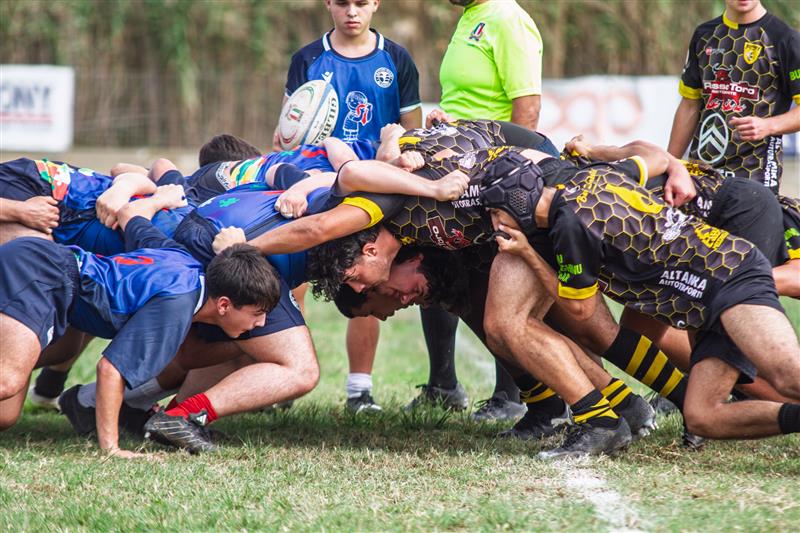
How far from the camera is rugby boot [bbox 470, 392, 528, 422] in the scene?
6605 millimetres

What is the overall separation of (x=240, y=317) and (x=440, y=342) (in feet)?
6.16

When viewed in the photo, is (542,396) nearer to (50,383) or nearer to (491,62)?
(491,62)

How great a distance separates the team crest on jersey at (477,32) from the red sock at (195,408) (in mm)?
2907

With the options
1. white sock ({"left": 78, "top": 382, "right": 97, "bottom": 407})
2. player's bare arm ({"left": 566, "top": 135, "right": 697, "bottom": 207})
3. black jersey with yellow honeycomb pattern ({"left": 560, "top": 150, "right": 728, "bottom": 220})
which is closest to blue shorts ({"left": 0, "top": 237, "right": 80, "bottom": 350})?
white sock ({"left": 78, "top": 382, "right": 97, "bottom": 407})

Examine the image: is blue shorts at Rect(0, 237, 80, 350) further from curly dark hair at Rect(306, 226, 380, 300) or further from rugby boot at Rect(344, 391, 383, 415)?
rugby boot at Rect(344, 391, 383, 415)

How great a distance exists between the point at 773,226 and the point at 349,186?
215cm

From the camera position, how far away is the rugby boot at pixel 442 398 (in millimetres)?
6953

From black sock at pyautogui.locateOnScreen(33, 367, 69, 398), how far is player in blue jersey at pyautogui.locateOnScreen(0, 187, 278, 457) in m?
1.39

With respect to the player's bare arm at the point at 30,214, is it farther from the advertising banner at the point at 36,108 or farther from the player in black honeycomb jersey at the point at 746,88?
the advertising banner at the point at 36,108

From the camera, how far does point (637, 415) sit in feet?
18.5

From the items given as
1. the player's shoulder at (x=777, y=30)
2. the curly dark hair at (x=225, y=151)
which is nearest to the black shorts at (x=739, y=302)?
the player's shoulder at (x=777, y=30)

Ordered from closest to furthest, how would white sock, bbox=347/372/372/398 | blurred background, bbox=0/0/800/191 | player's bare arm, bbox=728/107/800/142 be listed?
player's bare arm, bbox=728/107/800/142 → white sock, bbox=347/372/372/398 → blurred background, bbox=0/0/800/191

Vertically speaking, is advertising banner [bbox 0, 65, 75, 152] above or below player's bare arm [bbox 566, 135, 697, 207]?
below

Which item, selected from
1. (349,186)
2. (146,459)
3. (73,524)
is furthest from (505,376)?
(73,524)
